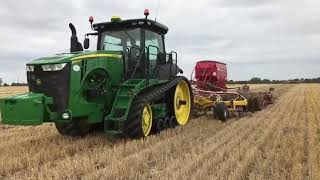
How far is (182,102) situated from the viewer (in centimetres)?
1071

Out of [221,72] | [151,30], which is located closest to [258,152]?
[151,30]

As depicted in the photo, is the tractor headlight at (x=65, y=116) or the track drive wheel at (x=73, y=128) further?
the track drive wheel at (x=73, y=128)

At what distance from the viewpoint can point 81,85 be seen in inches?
310

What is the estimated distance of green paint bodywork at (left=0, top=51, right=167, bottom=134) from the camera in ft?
23.2

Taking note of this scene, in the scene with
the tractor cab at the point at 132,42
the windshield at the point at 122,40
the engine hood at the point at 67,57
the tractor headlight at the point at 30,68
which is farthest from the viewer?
the windshield at the point at 122,40

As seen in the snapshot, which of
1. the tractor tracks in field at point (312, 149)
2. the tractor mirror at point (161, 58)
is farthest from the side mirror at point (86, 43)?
the tractor tracks in field at point (312, 149)

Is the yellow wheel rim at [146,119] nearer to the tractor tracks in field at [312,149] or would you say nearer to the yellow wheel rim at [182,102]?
the yellow wheel rim at [182,102]

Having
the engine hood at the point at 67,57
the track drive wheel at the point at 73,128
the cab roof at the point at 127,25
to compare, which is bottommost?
the track drive wheel at the point at 73,128

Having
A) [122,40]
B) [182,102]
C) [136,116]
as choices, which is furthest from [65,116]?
[182,102]

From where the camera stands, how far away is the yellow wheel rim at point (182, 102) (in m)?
10.6

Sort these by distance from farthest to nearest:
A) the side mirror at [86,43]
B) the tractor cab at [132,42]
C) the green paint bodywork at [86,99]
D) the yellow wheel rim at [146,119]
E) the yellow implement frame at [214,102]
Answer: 1. the yellow implement frame at [214,102]
2. the side mirror at [86,43]
3. the tractor cab at [132,42]
4. the yellow wheel rim at [146,119]
5. the green paint bodywork at [86,99]

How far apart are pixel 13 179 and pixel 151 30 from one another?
4969 millimetres

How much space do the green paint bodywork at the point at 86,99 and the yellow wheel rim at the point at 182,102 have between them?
135 centimetres

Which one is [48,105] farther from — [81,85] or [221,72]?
[221,72]
